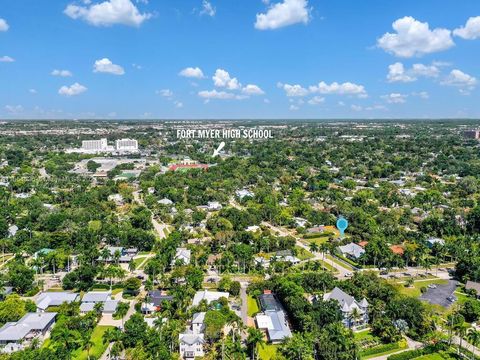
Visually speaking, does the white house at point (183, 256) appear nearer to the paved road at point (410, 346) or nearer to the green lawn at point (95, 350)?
the green lawn at point (95, 350)

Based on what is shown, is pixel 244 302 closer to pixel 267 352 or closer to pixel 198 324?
pixel 198 324

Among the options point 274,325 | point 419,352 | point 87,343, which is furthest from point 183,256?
point 419,352

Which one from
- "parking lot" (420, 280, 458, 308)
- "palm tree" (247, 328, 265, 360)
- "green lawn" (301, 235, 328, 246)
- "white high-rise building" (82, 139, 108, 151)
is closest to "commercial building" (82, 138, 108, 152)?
"white high-rise building" (82, 139, 108, 151)

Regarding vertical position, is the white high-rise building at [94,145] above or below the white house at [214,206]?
above

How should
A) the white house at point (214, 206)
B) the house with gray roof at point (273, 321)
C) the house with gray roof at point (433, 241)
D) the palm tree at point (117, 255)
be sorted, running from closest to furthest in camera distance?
the house with gray roof at point (273, 321) → the palm tree at point (117, 255) → the house with gray roof at point (433, 241) → the white house at point (214, 206)

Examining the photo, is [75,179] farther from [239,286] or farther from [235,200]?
[239,286]

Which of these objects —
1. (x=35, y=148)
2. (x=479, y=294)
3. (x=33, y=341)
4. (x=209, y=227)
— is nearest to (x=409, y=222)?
(x=479, y=294)

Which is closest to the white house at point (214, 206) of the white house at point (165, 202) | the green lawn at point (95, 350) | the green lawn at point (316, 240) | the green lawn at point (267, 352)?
the white house at point (165, 202)
